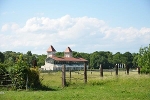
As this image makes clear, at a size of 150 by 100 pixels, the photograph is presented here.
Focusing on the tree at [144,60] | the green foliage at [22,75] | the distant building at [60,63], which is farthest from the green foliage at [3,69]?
the distant building at [60,63]

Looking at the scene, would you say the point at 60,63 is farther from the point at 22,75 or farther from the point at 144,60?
the point at 22,75

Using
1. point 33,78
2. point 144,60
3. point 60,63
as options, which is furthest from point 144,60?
point 60,63

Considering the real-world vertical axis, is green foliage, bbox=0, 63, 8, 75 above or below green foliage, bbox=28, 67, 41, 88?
above

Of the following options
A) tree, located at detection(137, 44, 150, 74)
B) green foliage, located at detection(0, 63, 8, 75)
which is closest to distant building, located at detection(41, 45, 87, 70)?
tree, located at detection(137, 44, 150, 74)

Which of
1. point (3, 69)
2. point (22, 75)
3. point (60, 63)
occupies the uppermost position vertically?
point (60, 63)

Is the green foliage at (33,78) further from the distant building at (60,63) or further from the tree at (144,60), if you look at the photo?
the distant building at (60,63)

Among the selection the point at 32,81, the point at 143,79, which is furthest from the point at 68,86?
the point at 143,79

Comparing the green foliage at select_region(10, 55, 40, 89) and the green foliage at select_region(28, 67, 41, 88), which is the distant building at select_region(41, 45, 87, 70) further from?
the green foliage at select_region(10, 55, 40, 89)

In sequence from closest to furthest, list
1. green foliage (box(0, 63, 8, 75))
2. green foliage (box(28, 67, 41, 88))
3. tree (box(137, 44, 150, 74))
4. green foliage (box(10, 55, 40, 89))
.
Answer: green foliage (box(10, 55, 40, 89)), green foliage (box(28, 67, 41, 88)), green foliage (box(0, 63, 8, 75)), tree (box(137, 44, 150, 74))

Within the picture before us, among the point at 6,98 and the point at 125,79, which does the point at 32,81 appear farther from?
the point at 125,79

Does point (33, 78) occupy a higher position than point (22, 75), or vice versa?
point (22, 75)

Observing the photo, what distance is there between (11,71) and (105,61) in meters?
118

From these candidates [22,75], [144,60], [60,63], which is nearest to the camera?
[22,75]

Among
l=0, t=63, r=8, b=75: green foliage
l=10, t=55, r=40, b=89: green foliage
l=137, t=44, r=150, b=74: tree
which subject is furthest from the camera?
l=137, t=44, r=150, b=74: tree
